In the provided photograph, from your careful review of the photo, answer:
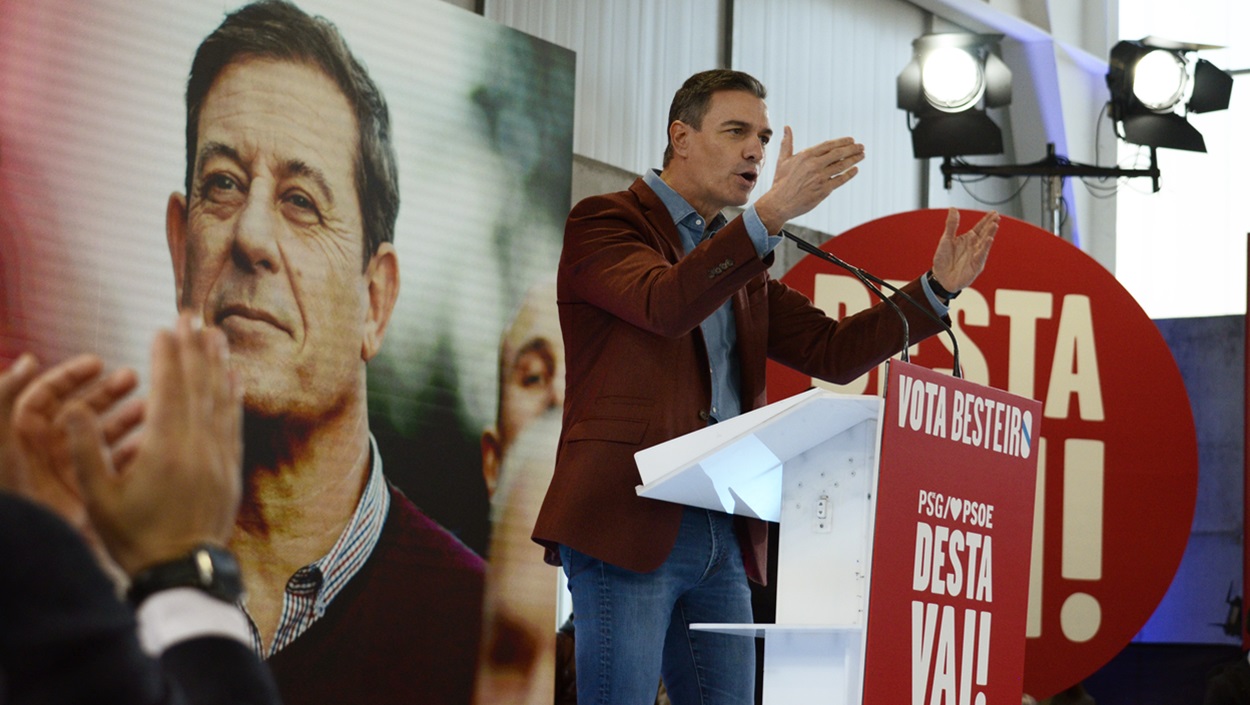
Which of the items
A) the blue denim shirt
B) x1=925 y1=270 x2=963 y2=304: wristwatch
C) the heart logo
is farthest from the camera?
x1=925 y1=270 x2=963 y2=304: wristwatch

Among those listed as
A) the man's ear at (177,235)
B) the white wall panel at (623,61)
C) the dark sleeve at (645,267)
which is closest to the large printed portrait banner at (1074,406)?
the white wall panel at (623,61)

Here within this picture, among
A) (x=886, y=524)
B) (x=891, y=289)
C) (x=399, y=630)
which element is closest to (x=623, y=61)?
(x=399, y=630)

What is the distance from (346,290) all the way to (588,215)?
63.9 inches

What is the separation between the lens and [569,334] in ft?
Result: 7.31

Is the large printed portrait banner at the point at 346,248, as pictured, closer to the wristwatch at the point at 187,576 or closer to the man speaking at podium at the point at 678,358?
the man speaking at podium at the point at 678,358

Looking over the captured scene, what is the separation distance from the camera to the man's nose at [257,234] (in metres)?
3.45

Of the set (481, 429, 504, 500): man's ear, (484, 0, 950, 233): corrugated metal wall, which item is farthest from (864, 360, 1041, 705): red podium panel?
(484, 0, 950, 233): corrugated metal wall

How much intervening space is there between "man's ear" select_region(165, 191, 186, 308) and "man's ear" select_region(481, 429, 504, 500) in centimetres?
104

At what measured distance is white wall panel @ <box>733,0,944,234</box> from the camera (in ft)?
22.2

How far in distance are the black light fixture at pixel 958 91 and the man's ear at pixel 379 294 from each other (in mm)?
2449

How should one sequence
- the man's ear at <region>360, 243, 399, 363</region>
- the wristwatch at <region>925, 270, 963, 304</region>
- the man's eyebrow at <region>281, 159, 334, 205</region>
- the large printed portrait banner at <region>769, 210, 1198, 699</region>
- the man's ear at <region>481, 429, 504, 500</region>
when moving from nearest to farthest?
the wristwatch at <region>925, 270, 963, 304</region>, the man's eyebrow at <region>281, 159, 334, 205</region>, the man's ear at <region>360, 243, 399, 363</region>, the man's ear at <region>481, 429, 504, 500</region>, the large printed portrait banner at <region>769, 210, 1198, 699</region>

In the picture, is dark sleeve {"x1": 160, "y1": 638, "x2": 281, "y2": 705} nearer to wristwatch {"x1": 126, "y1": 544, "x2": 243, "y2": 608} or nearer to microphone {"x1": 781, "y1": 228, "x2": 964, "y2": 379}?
wristwatch {"x1": 126, "y1": 544, "x2": 243, "y2": 608}

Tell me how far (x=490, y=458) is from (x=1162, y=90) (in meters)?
3.33

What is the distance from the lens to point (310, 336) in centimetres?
360
